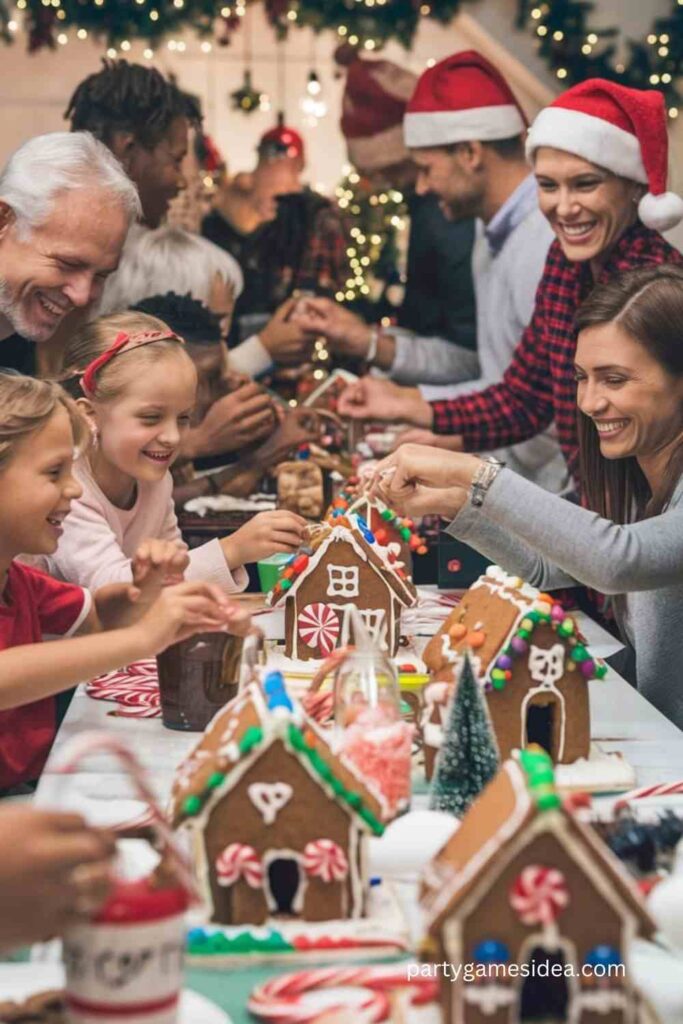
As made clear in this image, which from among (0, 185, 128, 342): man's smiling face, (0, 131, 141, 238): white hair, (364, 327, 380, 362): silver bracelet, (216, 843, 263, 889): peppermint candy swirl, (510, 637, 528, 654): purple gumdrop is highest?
(0, 131, 141, 238): white hair

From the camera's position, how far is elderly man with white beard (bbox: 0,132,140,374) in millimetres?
3270

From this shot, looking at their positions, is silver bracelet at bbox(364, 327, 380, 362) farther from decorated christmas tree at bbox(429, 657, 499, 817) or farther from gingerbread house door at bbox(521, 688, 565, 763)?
decorated christmas tree at bbox(429, 657, 499, 817)

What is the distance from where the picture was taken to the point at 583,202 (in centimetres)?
383

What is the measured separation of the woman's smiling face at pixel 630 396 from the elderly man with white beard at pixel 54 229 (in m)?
1.16

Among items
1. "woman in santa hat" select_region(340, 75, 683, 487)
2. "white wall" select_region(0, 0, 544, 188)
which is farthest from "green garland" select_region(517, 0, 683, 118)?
"woman in santa hat" select_region(340, 75, 683, 487)

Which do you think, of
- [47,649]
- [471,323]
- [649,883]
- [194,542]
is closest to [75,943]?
[649,883]

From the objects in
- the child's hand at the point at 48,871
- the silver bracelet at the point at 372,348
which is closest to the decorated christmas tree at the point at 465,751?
the child's hand at the point at 48,871

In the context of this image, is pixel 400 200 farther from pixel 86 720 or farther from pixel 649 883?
pixel 649 883

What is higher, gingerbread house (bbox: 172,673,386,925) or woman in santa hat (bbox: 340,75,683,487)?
woman in santa hat (bbox: 340,75,683,487)

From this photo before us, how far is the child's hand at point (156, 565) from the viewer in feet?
7.85

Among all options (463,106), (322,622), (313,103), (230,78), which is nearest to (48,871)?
(322,622)

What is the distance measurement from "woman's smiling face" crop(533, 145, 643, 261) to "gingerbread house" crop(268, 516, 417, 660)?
1.51 meters

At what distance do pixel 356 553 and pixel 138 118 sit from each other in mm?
2703

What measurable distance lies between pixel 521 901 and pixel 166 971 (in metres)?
0.28
